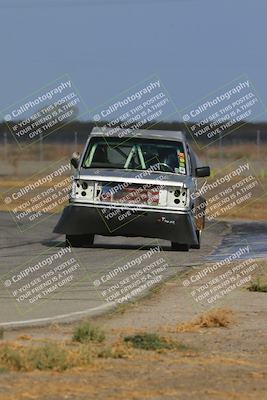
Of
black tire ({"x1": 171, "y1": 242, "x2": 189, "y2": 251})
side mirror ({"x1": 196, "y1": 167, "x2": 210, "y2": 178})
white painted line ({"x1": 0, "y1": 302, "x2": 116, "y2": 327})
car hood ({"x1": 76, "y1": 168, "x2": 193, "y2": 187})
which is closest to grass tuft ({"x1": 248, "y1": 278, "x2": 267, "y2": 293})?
white painted line ({"x1": 0, "y1": 302, "x2": 116, "y2": 327})

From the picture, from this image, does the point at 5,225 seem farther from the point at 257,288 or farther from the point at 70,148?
the point at 70,148

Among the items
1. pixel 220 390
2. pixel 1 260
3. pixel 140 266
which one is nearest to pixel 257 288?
pixel 140 266

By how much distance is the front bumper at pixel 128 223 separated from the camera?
21.4 m

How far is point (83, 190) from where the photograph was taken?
2148cm

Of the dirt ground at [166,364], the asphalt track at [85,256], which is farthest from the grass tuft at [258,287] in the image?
the dirt ground at [166,364]

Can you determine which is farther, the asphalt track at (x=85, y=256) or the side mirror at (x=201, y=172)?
the side mirror at (x=201, y=172)

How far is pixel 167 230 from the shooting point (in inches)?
848

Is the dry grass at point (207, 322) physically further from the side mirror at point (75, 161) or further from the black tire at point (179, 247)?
the side mirror at point (75, 161)

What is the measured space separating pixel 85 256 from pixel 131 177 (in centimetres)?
178

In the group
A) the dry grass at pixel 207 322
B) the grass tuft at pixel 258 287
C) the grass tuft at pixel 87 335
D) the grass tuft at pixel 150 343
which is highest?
the grass tuft at pixel 87 335

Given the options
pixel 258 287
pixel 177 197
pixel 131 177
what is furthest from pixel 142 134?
pixel 258 287

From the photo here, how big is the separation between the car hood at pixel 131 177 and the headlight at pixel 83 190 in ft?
0.34

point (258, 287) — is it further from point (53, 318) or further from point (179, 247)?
point (179, 247)

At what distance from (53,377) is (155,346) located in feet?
5.70
